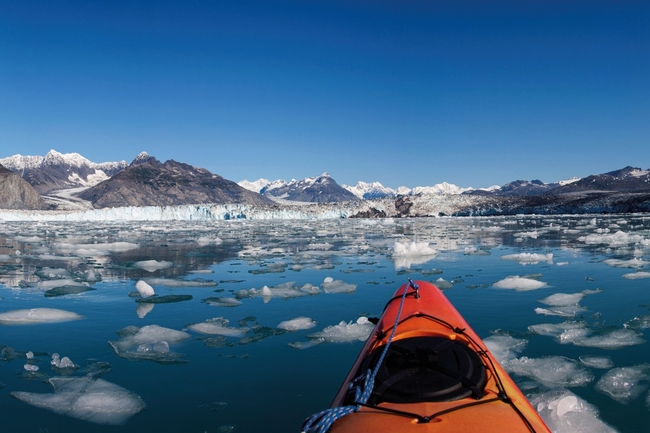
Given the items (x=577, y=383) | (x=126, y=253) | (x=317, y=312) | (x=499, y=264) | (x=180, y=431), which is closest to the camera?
(x=180, y=431)

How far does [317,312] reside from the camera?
5.76m

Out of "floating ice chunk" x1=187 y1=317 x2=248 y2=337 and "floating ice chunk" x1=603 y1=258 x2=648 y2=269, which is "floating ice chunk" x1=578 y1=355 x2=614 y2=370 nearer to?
"floating ice chunk" x1=187 y1=317 x2=248 y2=337

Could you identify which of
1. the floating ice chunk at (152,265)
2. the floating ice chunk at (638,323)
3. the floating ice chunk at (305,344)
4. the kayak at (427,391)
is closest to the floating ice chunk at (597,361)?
the floating ice chunk at (638,323)

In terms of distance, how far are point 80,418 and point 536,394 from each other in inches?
125

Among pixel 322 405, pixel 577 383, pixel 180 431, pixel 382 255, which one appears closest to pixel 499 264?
pixel 382 255

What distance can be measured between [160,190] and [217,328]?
168405 millimetres

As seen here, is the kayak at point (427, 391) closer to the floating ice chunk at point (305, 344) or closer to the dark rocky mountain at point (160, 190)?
the floating ice chunk at point (305, 344)

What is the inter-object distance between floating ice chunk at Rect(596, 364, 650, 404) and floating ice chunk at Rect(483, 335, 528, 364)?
0.73m

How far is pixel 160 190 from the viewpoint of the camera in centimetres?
16225

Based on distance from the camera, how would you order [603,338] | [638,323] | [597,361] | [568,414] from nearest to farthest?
[568,414], [597,361], [603,338], [638,323]

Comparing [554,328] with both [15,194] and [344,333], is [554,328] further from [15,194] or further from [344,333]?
[15,194]

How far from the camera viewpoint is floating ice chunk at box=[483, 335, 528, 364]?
392cm

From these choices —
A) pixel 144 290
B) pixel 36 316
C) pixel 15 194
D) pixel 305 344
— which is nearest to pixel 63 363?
pixel 36 316

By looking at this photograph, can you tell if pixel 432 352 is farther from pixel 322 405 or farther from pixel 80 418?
pixel 80 418
